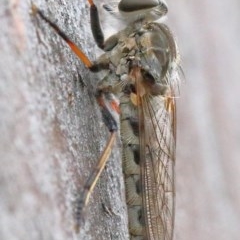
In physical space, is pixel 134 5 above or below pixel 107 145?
above

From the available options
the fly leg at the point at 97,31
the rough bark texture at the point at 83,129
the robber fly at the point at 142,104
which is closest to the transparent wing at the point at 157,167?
the robber fly at the point at 142,104

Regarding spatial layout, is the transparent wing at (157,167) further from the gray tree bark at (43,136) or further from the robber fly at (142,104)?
the gray tree bark at (43,136)

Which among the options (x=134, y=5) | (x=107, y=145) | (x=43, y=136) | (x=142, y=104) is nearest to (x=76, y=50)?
(x=107, y=145)

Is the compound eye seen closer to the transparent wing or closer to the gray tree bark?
the transparent wing

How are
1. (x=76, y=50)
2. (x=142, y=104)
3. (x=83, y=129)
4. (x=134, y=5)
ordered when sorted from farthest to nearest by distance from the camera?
1. (x=134, y=5)
2. (x=142, y=104)
3. (x=76, y=50)
4. (x=83, y=129)

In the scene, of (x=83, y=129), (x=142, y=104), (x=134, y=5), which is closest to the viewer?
(x=83, y=129)

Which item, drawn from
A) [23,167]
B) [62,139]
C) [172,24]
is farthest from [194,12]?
[23,167]

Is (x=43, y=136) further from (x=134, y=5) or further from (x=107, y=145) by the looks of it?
(x=134, y=5)

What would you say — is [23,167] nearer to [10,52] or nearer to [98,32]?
[10,52]
